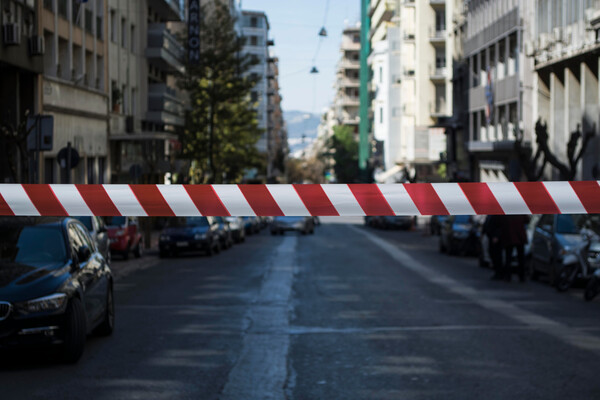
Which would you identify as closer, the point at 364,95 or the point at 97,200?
the point at 97,200

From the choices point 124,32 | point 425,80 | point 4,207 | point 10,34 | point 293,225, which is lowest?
point 293,225

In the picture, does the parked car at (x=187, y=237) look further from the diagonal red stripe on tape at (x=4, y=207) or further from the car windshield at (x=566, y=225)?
the diagonal red stripe on tape at (x=4, y=207)

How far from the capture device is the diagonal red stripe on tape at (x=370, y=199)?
6.58 m

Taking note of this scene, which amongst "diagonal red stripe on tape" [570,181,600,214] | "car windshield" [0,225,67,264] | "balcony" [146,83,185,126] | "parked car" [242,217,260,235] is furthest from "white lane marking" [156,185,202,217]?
"parked car" [242,217,260,235]

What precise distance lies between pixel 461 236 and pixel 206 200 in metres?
27.5

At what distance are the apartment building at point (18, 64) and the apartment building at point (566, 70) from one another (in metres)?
18.2

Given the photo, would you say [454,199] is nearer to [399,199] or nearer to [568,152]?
[399,199]

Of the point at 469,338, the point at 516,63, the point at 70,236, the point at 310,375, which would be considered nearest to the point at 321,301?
the point at 469,338

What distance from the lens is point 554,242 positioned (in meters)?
20.7

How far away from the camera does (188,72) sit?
64.6 meters

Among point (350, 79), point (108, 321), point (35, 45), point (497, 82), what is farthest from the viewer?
point (350, 79)

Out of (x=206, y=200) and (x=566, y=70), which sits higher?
(x=566, y=70)

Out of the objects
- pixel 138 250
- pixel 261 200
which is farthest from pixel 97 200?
pixel 138 250

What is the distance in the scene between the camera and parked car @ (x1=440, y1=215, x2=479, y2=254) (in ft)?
110
